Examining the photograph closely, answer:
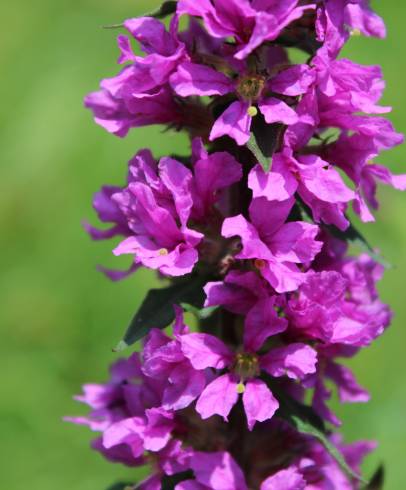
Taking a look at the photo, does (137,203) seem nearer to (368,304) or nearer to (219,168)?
(219,168)

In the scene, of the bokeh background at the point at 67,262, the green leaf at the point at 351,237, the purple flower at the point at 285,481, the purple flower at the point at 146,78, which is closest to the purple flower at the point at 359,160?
the green leaf at the point at 351,237

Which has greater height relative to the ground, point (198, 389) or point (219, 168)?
point (219, 168)

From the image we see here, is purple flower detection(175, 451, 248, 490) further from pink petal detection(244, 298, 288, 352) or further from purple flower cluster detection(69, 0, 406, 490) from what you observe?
pink petal detection(244, 298, 288, 352)

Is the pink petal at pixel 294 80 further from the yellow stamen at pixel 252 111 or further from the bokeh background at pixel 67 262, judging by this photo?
the bokeh background at pixel 67 262

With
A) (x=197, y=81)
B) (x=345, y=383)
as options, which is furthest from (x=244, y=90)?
(x=345, y=383)

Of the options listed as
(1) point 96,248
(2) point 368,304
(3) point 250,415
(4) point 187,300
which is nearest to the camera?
(3) point 250,415

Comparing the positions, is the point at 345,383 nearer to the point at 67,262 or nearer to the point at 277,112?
the point at 277,112

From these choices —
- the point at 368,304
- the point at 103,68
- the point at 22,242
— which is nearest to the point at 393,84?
the point at 103,68

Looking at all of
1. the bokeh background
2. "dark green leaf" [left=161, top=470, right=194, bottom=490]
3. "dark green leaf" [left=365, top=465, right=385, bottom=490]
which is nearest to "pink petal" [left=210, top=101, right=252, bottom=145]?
"dark green leaf" [left=161, top=470, right=194, bottom=490]
